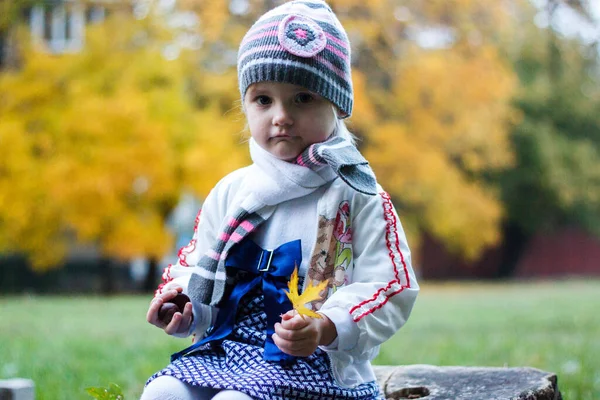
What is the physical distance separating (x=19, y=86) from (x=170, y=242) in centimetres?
380

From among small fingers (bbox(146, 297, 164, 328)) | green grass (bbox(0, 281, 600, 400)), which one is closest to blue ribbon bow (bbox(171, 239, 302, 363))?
small fingers (bbox(146, 297, 164, 328))

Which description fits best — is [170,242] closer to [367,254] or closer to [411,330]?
[411,330]

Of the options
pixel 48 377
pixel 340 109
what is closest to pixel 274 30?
pixel 340 109

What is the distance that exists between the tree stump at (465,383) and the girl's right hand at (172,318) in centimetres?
86

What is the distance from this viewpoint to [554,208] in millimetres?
24094

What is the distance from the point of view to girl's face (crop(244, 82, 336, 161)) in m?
2.12

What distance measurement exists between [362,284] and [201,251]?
0.56 metres

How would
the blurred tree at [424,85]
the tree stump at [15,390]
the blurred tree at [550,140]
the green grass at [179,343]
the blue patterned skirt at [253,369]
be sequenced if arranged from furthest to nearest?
the blurred tree at [550,140], the blurred tree at [424,85], the green grass at [179,343], the tree stump at [15,390], the blue patterned skirt at [253,369]

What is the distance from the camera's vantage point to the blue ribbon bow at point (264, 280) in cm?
204

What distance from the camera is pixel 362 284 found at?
2020mm

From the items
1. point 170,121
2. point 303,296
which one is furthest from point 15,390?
point 170,121

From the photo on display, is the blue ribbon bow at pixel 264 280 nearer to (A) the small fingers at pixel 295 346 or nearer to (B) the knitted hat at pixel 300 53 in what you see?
(A) the small fingers at pixel 295 346

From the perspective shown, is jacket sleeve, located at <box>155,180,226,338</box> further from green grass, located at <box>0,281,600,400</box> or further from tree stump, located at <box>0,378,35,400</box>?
green grass, located at <box>0,281,600,400</box>

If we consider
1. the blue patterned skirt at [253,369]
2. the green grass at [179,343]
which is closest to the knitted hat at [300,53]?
the blue patterned skirt at [253,369]
